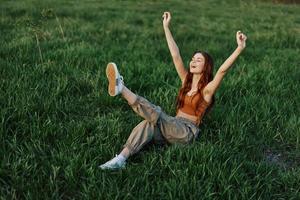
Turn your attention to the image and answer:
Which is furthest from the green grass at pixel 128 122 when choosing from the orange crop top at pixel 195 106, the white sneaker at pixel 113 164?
the orange crop top at pixel 195 106

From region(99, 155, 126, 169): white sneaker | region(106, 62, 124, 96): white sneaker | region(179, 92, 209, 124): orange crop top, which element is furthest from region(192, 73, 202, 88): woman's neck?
region(99, 155, 126, 169): white sneaker

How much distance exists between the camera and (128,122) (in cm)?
493

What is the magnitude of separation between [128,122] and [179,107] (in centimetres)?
51

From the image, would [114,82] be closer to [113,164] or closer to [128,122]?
[113,164]

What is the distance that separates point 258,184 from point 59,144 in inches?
64.8

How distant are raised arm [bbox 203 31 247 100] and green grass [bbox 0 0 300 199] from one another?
1.31 feet

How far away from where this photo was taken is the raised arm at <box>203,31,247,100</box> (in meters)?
4.54

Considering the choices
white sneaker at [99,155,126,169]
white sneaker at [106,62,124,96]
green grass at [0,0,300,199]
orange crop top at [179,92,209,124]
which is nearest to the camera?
green grass at [0,0,300,199]

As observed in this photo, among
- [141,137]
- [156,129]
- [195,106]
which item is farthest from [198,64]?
[141,137]

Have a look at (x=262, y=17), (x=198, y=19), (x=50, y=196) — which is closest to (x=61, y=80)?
(x=50, y=196)

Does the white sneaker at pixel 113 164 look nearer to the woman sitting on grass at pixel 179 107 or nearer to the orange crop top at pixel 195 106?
the woman sitting on grass at pixel 179 107

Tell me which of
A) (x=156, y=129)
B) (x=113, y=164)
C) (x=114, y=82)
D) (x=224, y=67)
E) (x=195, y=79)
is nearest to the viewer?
(x=113, y=164)

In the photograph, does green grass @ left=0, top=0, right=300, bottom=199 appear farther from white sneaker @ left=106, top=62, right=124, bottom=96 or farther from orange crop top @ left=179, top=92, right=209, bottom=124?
white sneaker @ left=106, top=62, right=124, bottom=96

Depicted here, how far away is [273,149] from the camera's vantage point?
4.88 meters
